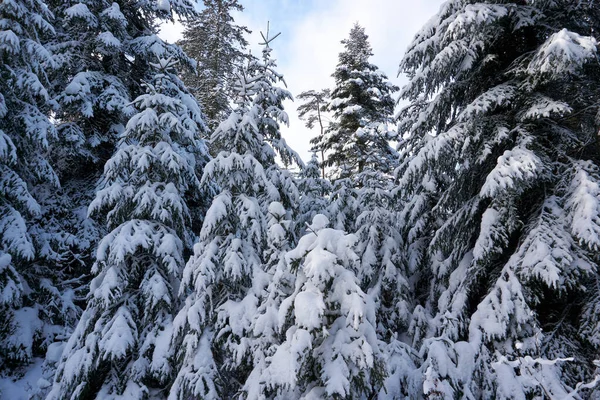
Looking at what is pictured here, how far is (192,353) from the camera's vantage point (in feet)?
21.0

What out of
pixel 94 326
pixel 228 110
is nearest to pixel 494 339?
pixel 94 326

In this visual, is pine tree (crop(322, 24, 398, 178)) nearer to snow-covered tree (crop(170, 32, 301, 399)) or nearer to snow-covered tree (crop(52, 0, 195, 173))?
snow-covered tree (crop(52, 0, 195, 173))

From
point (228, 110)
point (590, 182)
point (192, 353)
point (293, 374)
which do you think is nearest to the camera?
point (293, 374)

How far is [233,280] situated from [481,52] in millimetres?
7596

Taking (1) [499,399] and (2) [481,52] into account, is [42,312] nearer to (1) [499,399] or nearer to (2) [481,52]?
(1) [499,399]

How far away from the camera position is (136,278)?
764 cm

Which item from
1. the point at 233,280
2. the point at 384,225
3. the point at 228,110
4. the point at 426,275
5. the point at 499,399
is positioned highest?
the point at 228,110

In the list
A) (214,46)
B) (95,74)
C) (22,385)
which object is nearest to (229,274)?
(22,385)

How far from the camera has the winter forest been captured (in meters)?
4.88

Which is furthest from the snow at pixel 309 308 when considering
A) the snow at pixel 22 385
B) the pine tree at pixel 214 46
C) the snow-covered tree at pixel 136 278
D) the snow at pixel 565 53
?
the pine tree at pixel 214 46

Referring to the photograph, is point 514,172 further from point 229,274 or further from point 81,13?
point 81,13

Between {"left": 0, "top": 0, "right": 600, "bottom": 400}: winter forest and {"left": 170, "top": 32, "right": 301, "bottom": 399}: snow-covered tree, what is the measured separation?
0.04 metres

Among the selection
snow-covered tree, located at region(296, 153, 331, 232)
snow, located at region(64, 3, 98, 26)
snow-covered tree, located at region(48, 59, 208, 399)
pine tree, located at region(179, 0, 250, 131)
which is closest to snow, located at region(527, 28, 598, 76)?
snow-covered tree, located at region(48, 59, 208, 399)

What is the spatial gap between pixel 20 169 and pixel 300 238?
30.9 ft
